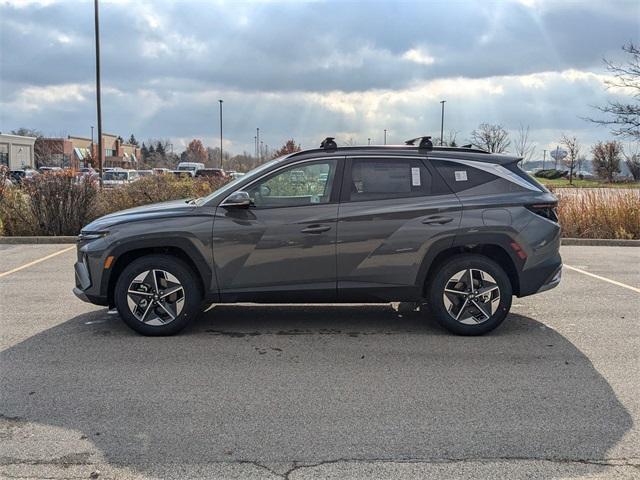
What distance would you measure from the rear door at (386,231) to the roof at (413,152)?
23 centimetres

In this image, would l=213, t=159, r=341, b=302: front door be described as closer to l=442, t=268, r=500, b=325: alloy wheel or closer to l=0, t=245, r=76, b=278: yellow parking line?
l=442, t=268, r=500, b=325: alloy wheel

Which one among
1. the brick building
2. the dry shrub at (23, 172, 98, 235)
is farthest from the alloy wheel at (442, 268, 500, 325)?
the brick building

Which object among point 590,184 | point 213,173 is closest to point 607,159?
point 590,184

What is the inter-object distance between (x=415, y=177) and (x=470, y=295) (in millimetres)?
1295

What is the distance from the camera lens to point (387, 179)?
570 centimetres

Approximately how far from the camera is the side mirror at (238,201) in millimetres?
5449

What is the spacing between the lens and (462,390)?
171 inches

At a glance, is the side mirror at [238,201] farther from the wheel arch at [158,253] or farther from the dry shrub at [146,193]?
the dry shrub at [146,193]

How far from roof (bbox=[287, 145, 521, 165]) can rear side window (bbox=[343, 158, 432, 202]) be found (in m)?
0.10

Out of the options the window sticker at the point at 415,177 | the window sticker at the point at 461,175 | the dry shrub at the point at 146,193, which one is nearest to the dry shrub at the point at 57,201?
the dry shrub at the point at 146,193

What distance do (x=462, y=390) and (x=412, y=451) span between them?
108 centimetres

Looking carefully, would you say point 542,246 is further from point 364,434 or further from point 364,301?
point 364,434

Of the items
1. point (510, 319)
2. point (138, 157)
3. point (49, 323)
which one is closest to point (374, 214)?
point (510, 319)

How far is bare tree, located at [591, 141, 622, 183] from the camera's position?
55.3 metres
